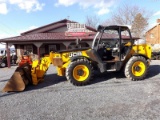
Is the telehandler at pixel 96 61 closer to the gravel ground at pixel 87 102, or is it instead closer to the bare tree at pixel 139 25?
the gravel ground at pixel 87 102

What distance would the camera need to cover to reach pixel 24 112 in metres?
5.38

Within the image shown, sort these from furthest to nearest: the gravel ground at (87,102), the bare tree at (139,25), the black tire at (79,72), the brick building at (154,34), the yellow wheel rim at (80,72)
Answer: the bare tree at (139,25) < the brick building at (154,34) < the yellow wheel rim at (80,72) < the black tire at (79,72) < the gravel ground at (87,102)

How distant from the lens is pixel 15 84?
25.0ft

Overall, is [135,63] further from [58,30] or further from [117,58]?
[58,30]

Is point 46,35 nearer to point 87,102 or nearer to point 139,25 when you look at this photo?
point 87,102

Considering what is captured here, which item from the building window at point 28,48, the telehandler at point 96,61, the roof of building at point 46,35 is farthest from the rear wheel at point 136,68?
the building window at point 28,48

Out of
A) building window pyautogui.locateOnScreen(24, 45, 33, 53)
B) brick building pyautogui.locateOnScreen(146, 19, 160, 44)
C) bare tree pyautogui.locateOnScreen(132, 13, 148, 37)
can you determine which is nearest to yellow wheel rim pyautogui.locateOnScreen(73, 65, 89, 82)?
building window pyautogui.locateOnScreen(24, 45, 33, 53)

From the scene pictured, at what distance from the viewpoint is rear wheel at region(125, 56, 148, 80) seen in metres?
8.68

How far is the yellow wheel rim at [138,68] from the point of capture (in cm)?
879

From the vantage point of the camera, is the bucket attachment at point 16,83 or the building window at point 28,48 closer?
the bucket attachment at point 16,83

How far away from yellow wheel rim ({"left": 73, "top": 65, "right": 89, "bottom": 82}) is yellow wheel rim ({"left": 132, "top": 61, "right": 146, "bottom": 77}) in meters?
2.13

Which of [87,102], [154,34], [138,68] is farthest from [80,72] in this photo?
[154,34]

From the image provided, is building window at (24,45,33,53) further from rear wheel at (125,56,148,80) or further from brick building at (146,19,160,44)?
brick building at (146,19,160,44)

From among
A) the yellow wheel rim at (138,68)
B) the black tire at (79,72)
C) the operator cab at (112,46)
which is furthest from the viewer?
the yellow wheel rim at (138,68)
